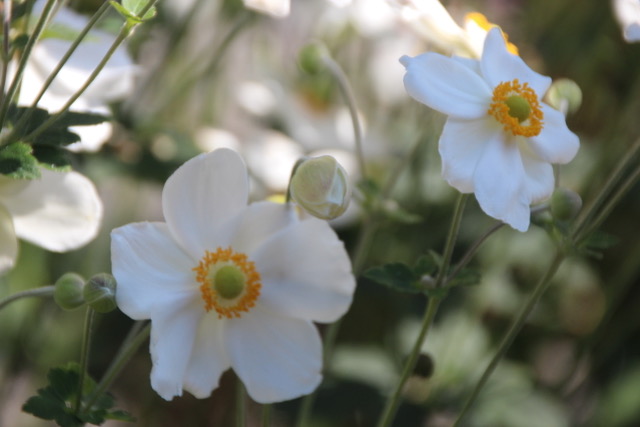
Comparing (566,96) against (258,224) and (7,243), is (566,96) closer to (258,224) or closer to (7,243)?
(258,224)

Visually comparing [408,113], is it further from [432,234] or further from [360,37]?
[432,234]

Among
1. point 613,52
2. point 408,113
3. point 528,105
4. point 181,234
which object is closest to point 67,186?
point 181,234

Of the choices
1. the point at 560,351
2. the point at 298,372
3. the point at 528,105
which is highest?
the point at 528,105

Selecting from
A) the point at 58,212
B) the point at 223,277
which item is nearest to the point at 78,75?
the point at 58,212

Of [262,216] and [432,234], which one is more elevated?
[262,216]

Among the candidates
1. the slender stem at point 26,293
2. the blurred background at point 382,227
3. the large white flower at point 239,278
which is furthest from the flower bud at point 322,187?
the blurred background at point 382,227

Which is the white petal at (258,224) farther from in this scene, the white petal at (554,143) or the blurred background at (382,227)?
the blurred background at (382,227)
